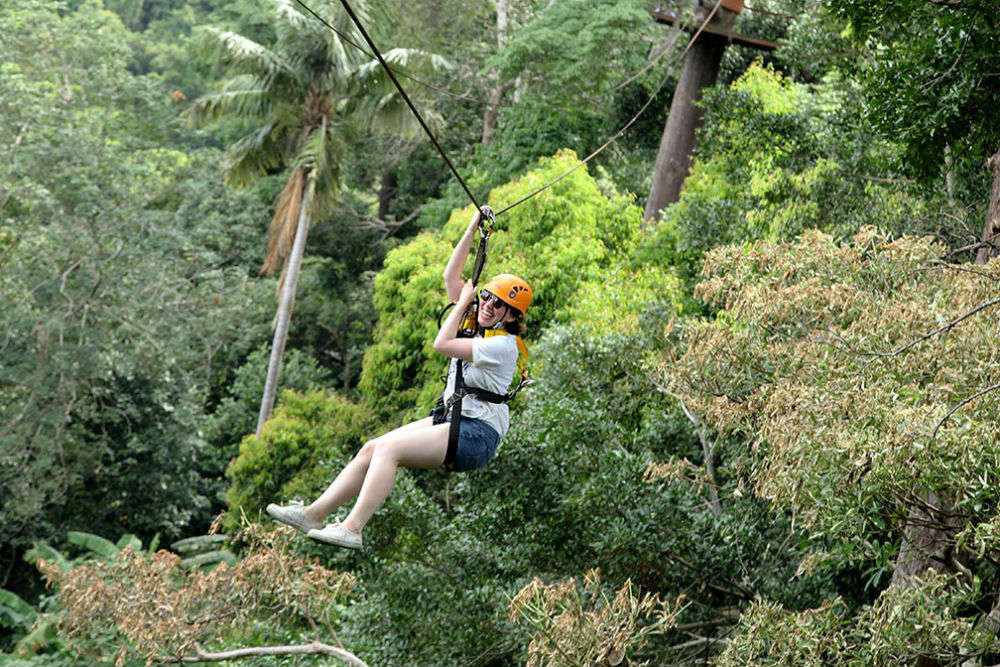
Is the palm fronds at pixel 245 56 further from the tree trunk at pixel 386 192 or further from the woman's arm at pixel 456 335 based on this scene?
the woman's arm at pixel 456 335

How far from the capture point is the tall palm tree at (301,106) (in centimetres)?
1983

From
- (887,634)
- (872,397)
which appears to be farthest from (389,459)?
(887,634)

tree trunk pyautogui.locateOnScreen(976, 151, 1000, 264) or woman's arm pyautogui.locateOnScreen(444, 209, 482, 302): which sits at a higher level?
tree trunk pyautogui.locateOnScreen(976, 151, 1000, 264)

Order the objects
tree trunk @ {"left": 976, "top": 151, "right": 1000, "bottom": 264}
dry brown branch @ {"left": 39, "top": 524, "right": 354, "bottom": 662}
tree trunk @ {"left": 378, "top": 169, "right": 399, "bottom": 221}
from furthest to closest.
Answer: tree trunk @ {"left": 378, "top": 169, "right": 399, "bottom": 221}, dry brown branch @ {"left": 39, "top": 524, "right": 354, "bottom": 662}, tree trunk @ {"left": 976, "top": 151, "right": 1000, "bottom": 264}

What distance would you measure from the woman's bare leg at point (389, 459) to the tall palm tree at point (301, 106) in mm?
14477

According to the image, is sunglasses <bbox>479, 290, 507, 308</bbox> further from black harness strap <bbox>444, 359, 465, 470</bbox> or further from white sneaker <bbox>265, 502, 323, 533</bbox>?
white sneaker <bbox>265, 502, 323, 533</bbox>

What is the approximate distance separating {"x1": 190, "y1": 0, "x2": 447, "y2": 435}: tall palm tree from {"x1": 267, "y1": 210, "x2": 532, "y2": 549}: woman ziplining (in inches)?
565

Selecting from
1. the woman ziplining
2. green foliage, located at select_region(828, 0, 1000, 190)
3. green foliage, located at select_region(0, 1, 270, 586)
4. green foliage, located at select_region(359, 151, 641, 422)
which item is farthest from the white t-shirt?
green foliage, located at select_region(0, 1, 270, 586)

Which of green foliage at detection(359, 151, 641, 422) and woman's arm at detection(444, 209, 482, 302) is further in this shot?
green foliage at detection(359, 151, 641, 422)

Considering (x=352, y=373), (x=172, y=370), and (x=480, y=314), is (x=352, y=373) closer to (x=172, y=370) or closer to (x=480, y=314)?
(x=172, y=370)

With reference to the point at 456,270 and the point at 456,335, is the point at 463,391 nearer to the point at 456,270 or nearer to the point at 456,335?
the point at 456,335

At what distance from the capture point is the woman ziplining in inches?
211

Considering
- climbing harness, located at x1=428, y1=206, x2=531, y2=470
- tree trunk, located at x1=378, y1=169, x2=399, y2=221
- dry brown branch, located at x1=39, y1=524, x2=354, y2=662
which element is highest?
climbing harness, located at x1=428, y1=206, x2=531, y2=470

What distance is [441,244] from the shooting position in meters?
17.8
